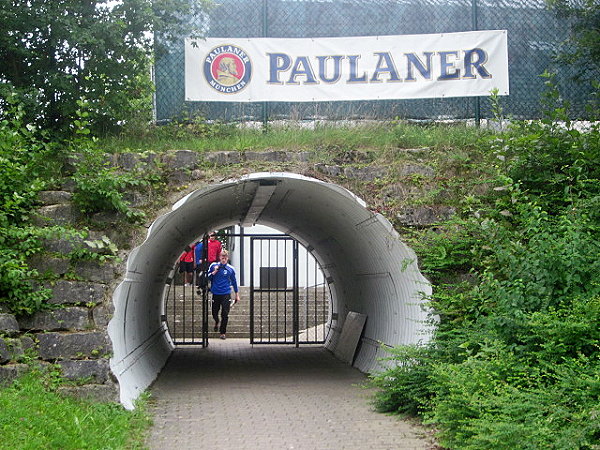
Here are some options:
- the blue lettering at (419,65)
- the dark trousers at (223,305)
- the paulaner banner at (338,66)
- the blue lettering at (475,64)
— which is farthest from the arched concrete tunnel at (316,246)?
the blue lettering at (475,64)

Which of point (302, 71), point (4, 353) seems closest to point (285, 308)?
point (302, 71)

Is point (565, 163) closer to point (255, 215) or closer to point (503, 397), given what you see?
point (503, 397)

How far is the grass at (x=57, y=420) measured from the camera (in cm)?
660

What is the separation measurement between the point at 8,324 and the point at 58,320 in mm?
574

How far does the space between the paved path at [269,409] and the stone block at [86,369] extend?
0.77m

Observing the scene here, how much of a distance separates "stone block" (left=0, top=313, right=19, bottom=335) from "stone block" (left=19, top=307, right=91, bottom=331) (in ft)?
0.73

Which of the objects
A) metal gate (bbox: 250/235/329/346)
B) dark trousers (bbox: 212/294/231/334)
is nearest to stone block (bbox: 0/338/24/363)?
dark trousers (bbox: 212/294/231/334)

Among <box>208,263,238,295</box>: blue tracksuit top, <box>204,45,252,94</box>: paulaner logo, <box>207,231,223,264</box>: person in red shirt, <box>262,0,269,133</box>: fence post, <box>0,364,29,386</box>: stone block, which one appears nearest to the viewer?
<box>0,364,29,386</box>: stone block

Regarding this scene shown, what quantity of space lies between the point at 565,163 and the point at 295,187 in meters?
3.61

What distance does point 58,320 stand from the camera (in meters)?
8.86

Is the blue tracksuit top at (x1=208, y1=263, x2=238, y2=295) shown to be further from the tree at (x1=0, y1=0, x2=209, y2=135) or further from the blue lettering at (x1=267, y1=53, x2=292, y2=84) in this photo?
the blue lettering at (x1=267, y1=53, x2=292, y2=84)

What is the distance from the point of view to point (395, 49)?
11.1 metres

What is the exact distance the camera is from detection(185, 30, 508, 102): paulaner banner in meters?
11.1

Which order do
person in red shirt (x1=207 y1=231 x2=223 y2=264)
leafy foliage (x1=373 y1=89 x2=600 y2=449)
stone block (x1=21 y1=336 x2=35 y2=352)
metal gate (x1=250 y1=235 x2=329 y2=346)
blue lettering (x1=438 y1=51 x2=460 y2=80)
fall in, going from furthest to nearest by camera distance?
person in red shirt (x1=207 y1=231 x2=223 y2=264) → metal gate (x1=250 y1=235 x2=329 y2=346) → blue lettering (x1=438 y1=51 x2=460 y2=80) → stone block (x1=21 y1=336 x2=35 y2=352) → leafy foliage (x1=373 y1=89 x2=600 y2=449)
